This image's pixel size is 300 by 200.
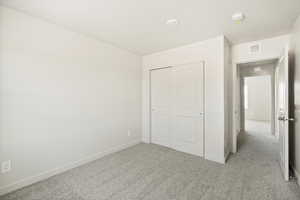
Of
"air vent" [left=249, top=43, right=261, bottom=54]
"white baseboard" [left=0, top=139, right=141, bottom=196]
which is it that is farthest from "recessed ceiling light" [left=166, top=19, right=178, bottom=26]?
"white baseboard" [left=0, top=139, right=141, bottom=196]

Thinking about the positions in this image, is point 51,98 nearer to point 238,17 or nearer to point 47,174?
point 47,174

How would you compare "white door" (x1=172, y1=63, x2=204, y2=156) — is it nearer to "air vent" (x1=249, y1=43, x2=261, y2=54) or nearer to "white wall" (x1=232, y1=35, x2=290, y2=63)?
"white wall" (x1=232, y1=35, x2=290, y2=63)

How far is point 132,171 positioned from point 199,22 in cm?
268

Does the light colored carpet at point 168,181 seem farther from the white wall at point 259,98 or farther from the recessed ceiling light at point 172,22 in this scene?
the white wall at point 259,98

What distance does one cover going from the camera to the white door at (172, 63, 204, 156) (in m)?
2.86

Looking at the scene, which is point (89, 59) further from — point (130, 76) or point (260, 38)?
point (260, 38)

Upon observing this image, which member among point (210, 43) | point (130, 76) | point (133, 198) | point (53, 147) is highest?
point (210, 43)

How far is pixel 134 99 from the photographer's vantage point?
12.0 ft

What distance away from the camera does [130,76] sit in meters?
3.54

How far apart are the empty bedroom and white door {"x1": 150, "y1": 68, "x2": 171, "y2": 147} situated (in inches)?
1.2

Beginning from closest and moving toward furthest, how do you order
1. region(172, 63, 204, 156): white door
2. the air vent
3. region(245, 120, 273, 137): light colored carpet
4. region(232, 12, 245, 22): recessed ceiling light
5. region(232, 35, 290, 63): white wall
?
region(232, 12, 245, 22): recessed ceiling light < region(232, 35, 290, 63): white wall < the air vent < region(172, 63, 204, 156): white door < region(245, 120, 273, 137): light colored carpet

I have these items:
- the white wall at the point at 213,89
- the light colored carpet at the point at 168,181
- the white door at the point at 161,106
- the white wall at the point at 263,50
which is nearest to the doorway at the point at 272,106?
the white wall at the point at 263,50

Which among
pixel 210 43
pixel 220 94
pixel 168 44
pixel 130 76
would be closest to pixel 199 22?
pixel 210 43

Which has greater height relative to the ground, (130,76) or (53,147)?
(130,76)
